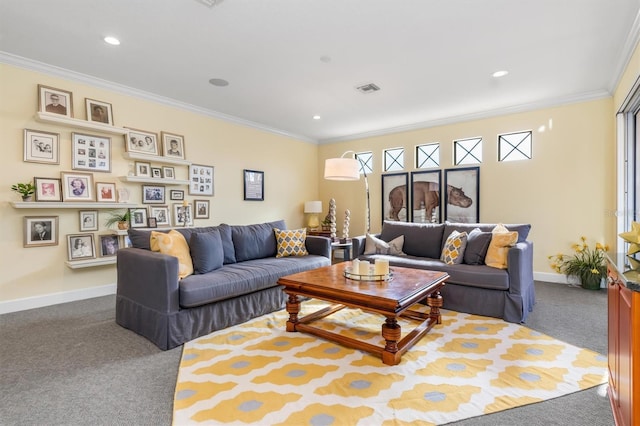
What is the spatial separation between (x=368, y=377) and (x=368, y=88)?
3326 mm

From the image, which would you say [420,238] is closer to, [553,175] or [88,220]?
[553,175]

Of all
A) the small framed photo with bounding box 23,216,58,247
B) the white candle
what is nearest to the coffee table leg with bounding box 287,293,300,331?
the white candle

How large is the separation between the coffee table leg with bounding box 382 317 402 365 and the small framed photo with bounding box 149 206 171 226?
3482 mm

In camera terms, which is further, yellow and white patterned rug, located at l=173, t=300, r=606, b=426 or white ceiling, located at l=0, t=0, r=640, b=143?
white ceiling, located at l=0, t=0, r=640, b=143

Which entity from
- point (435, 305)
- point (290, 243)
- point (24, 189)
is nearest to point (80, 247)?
point (24, 189)

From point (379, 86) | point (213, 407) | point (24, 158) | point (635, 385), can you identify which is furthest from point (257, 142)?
point (635, 385)

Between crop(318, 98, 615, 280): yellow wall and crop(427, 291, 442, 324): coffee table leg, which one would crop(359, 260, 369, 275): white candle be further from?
crop(318, 98, 615, 280): yellow wall

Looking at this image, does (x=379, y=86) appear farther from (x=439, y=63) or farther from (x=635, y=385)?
(x=635, y=385)

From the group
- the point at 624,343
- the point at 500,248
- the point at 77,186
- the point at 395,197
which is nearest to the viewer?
the point at 624,343

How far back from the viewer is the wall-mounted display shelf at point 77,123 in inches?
130

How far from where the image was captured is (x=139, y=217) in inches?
162

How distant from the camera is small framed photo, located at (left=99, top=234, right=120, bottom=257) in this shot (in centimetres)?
381

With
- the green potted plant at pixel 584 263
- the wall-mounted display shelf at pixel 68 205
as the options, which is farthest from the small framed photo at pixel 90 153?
the green potted plant at pixel 584 263

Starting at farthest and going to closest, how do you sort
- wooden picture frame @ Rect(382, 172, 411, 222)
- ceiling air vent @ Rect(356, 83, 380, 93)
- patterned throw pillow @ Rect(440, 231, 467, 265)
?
wooden picture frame @ Rect(382, 172, 411, 222), ceiling air vent @ Rect(356, 83, 380, 93), patterned throw pillow @ Rect(440, 231, 467, 265)
